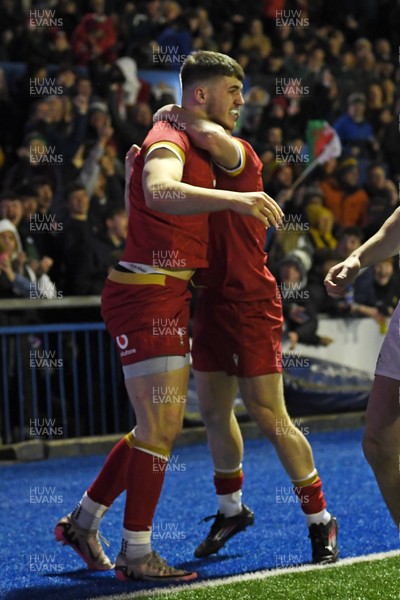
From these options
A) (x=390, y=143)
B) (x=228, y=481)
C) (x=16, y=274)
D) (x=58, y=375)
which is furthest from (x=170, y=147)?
(x=390, y=143)

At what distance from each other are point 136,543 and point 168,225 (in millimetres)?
1514

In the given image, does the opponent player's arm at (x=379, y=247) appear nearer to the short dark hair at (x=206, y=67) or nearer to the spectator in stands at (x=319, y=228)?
the short dark hair at (x=206, y=67)

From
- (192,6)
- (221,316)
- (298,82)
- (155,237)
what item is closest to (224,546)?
(221,316)

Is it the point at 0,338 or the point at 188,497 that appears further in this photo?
the point at 0,338

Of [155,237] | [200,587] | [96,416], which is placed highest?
[155,237]

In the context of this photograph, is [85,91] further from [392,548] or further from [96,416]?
[392,548]

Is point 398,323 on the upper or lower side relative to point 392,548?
upper

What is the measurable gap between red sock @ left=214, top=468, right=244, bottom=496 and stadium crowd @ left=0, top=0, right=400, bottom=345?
4118mm

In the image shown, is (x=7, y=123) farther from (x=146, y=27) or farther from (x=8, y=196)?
(x=146, y=27)

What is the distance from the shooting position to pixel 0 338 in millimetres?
9531

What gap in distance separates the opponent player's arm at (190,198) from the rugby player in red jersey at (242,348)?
52 cm

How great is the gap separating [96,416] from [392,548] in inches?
184

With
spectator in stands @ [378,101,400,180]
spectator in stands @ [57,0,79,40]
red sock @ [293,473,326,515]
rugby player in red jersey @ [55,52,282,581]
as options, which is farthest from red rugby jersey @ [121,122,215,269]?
spectator in stands @ [378,101,400,180]

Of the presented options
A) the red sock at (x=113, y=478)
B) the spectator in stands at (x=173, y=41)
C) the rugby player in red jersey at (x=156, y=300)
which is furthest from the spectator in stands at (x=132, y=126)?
the red sock at (x=113, y=478)
